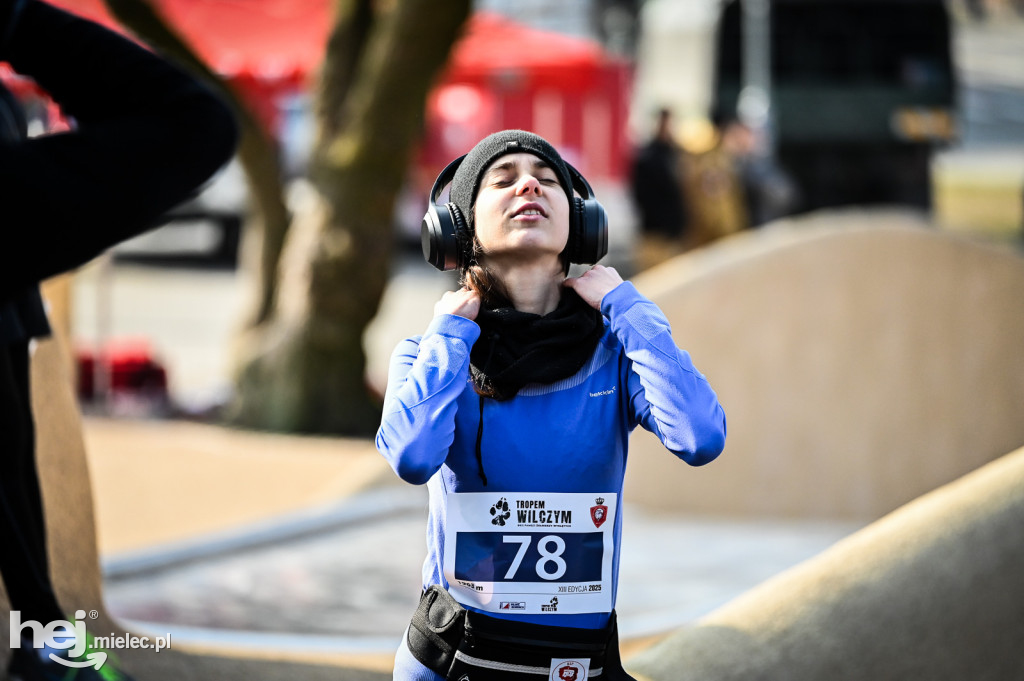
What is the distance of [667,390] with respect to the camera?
92.0 inches

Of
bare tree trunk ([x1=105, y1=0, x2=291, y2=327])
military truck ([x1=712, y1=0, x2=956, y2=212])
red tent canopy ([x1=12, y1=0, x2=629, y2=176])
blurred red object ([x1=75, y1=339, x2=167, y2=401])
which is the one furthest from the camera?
military truck ([x1=712, y1=0, x2=956, y2=212])

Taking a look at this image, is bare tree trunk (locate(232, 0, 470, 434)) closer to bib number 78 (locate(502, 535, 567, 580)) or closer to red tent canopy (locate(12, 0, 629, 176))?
red tent canopy (locate(12, 0, 629, 176))

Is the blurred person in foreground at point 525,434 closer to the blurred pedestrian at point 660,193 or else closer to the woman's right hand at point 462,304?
the woman's right hand at point 462,304

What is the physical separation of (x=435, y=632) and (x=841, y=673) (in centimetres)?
122

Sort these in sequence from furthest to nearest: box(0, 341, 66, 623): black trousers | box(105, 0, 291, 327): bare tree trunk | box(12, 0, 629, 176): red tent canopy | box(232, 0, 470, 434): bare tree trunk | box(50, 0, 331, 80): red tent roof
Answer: box(50, 0, 331, 80): red tent roof, box(12, 0, 629, 176): red tent canopy, box(105, 0, 291, 327): bare tree trunk, box(232, 0, 470, 434): bare tree trunk, box(0, 341, 66, 623): black trousers

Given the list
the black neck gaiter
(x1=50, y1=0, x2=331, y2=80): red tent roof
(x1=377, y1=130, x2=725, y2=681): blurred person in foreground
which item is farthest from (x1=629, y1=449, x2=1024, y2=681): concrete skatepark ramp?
(x1=50, y1=0, x2=331, y2=80): red tent roof

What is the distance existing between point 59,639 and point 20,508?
1.29ft

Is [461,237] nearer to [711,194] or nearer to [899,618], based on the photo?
[899,618]

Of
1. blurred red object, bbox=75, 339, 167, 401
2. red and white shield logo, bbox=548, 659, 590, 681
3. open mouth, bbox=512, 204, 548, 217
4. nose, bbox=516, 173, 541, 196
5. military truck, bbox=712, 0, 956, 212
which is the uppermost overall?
military truck, bbox=712, 0, 956, 212

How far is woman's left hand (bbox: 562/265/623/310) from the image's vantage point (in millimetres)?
2455

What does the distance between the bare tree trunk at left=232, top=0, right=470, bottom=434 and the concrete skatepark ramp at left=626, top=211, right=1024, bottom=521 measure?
2579 mm

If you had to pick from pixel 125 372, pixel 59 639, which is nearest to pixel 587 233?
pixel 59 639

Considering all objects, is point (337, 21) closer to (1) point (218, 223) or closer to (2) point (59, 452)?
(2) point (59, 452)

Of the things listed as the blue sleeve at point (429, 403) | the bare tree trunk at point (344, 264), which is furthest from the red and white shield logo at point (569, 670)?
the bare tree trunk at point (344, 264)
